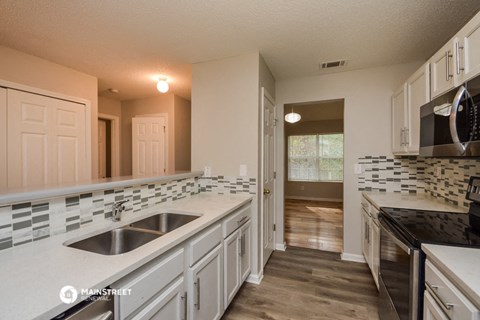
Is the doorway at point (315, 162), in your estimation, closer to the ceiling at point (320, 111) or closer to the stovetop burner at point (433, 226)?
the ceiling at point (320, 111)

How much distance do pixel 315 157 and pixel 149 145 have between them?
477 cm

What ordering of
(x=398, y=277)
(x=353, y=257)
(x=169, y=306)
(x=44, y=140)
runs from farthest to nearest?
(x=353, y=257)
(x=44, y=140)
(x=398, y=277)
(x=169, y=306)

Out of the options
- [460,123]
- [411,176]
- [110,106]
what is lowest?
[411,176]

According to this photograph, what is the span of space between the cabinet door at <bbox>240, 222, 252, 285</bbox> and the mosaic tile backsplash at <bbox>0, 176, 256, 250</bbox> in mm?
764

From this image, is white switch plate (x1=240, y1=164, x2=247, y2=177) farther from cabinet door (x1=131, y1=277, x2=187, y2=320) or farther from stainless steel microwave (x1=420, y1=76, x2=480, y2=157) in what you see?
stainless steel microwave (x1=420, y1=76, x2=480, y2=157)

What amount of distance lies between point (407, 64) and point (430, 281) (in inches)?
100

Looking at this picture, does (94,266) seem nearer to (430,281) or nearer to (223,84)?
(430,281)

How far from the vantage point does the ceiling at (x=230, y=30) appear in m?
1.65

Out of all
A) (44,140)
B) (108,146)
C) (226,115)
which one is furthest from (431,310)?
(108,146)

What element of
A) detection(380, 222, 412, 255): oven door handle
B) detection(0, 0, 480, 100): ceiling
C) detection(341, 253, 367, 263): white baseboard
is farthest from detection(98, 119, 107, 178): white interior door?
detection(380, 222, 412, 255): oven door handle

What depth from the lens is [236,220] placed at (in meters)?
1.96

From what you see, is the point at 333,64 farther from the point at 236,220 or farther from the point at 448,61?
the point at 236,220

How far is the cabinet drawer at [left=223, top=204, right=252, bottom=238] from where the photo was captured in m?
1.77

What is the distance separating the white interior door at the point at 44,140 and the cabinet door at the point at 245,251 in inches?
98.2
